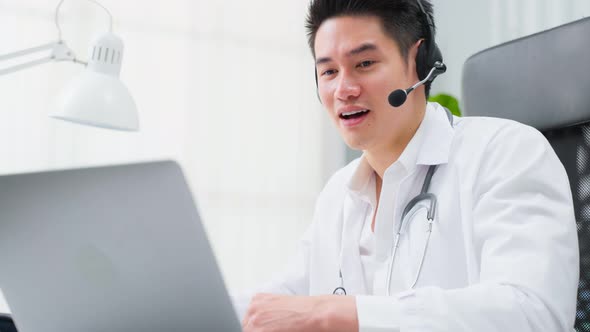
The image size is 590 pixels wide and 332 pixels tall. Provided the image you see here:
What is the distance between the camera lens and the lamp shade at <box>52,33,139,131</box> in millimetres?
1274

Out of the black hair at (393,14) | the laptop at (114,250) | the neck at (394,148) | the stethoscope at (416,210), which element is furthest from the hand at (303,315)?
the black hair at (393,14)

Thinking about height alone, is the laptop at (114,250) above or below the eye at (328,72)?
below

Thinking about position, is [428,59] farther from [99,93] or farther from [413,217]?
[99,93]

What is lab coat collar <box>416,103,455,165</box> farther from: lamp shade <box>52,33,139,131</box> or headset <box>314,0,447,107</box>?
lamp shade <box>52,33,139,131</box>

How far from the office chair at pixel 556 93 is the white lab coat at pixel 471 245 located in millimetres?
81

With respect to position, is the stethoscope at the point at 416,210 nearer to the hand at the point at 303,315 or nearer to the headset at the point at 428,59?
the headset at the point at 428,59

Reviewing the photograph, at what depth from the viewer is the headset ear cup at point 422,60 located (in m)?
1.33

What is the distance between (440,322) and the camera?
0.85 metres

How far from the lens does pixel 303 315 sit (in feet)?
2.66

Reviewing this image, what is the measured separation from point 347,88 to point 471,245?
376mm

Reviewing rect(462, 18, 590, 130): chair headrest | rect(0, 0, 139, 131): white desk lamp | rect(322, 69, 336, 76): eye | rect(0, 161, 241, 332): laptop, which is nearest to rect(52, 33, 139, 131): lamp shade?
rect(0, 0, 139, 131): white desk lamp

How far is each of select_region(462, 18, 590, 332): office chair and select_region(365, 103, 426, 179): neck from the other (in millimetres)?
132

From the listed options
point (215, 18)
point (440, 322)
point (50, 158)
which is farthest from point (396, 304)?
point (215, 18)

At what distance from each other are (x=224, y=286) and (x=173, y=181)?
4.7 inches
